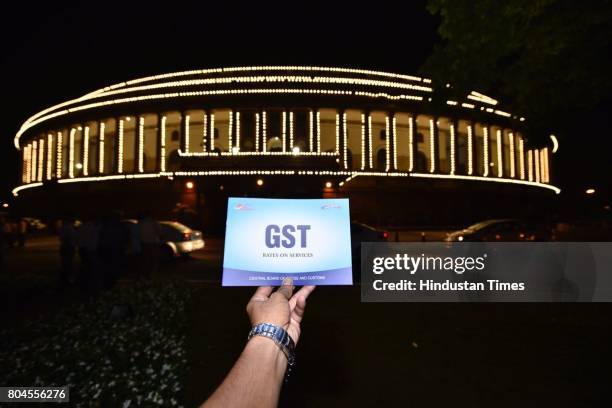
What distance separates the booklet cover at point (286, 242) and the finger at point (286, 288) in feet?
0.14

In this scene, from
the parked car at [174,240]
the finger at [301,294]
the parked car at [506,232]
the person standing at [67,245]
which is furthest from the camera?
the parked car at [506,232]

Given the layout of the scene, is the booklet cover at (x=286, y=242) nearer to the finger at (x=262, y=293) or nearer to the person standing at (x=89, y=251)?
the finger at (x=262, y=293)

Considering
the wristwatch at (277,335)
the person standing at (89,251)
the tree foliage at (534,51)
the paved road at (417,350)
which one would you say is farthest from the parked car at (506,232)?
the wristwatch at (277,335)

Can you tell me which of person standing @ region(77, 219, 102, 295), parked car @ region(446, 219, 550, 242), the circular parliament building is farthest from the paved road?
the circular parliament building

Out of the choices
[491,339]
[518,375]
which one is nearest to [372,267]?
[491,339]

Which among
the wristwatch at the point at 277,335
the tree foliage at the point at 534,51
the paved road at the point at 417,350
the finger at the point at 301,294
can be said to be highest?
the tree foliage at the point at 534,51

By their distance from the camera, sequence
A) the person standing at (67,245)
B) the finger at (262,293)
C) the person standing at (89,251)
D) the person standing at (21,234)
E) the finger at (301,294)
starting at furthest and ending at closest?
the person standing at (21,234), the person standing at (67,245), the person standing at (89,251), the finger at (301,294), the finger at (262,293)

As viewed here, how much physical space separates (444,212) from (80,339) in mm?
42532

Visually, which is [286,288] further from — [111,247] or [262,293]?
[111,247]

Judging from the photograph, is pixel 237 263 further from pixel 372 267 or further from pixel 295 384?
pixel 372 267

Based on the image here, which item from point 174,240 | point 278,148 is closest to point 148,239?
point 174,240

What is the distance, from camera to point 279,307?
6.90 feet

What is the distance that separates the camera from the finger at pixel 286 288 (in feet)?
7.85

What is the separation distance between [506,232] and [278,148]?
27.8 m
